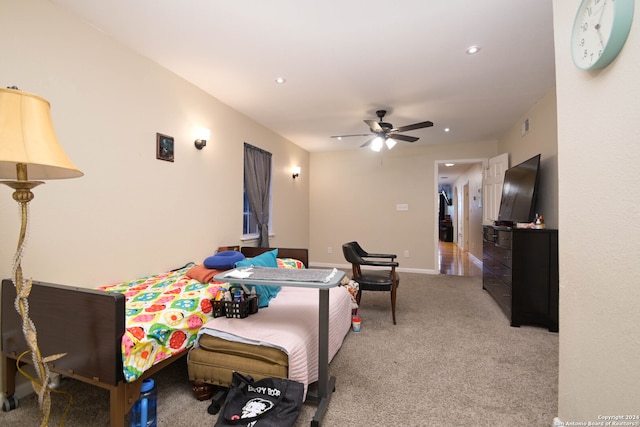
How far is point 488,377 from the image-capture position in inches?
77.6

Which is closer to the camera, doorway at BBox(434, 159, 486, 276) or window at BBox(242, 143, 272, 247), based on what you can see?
window at BBox(242, 143, 272, 247)

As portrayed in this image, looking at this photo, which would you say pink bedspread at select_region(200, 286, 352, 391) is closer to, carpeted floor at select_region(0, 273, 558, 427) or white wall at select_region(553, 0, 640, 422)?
carpeted floor at select_region(0, 273, 558, 427)

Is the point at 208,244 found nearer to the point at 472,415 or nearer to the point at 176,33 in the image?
the point at 176,33

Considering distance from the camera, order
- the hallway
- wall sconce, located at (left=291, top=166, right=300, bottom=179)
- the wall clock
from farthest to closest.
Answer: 1. the hallway
2. wall sconce, located at (left=291, top=166, right=300, bottom=179)
3. the wall clock

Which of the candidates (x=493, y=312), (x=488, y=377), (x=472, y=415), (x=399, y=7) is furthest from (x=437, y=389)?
(x=399, y=7)

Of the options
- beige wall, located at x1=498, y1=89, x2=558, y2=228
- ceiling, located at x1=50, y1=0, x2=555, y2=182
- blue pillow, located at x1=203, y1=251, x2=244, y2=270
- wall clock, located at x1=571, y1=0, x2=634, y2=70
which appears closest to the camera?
wall clock, located at x1=571, y1=0, x2=634, y2=70

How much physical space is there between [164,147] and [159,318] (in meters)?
1.74

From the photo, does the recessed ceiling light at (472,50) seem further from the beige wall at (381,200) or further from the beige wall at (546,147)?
the beige wall at (381,200)

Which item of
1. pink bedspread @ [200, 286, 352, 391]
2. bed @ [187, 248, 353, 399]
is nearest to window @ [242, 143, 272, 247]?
pink bedspread @ [200, 286, 352, 391]

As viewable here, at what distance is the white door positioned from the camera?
4473 mm

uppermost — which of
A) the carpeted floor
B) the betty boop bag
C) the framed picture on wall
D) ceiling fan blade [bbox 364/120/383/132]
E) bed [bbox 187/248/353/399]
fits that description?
ceiling fan blade [bbox 364/120/383/132]

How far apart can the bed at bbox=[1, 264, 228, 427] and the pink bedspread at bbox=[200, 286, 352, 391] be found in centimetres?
22

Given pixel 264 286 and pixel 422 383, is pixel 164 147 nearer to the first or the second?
pixel 264 286

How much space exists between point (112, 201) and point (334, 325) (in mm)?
2041
